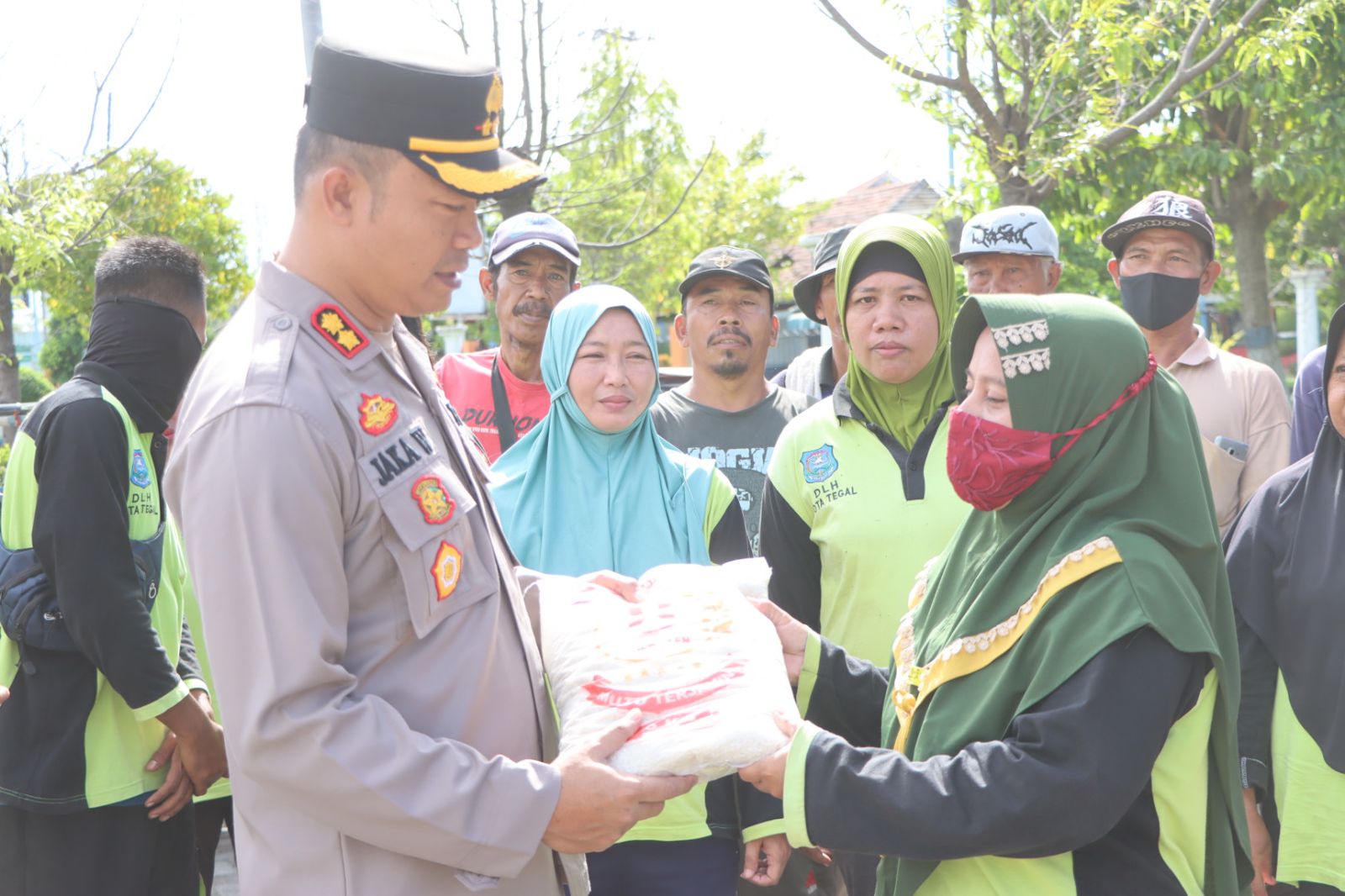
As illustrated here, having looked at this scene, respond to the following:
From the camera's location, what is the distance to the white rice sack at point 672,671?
6.74 feet

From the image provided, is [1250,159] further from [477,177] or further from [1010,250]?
[477,177]

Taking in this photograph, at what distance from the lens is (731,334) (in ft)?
15.3

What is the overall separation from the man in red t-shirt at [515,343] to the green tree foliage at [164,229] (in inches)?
286

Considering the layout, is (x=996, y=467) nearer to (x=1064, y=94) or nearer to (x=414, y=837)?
(x=414, y=837)

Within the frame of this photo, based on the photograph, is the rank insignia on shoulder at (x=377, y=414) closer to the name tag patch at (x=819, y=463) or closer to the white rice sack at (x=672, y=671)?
the white rice sack at (x=672, y=671)

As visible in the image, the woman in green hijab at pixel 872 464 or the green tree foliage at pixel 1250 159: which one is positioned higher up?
the green tree foliage at pixel 1250 159

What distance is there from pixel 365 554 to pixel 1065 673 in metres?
1.12

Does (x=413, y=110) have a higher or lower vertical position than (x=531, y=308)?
higher

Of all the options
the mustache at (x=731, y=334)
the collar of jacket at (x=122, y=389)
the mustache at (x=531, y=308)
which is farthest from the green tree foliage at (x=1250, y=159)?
the collar of jacket at (x=122, y=389)

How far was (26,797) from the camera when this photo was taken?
321 cm

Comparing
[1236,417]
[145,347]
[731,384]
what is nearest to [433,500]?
[145,347]

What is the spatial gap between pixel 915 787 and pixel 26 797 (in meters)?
2.42

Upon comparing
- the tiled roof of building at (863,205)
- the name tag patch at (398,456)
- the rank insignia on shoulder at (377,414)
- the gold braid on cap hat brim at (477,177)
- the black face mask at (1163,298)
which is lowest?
the name tag patch at (398,456)

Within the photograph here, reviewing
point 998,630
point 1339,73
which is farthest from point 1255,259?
point 998,630
